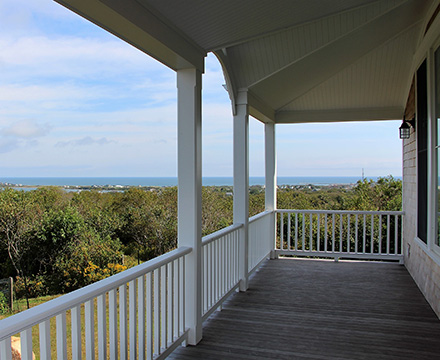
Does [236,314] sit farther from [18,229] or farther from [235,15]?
[18,229]

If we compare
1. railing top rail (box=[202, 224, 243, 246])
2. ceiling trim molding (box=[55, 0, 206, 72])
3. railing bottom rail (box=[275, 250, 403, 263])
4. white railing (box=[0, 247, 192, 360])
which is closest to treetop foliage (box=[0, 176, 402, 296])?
railing bottom rail (box=[275, 250, 403, 263])

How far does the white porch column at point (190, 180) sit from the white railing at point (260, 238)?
2220 millimetres

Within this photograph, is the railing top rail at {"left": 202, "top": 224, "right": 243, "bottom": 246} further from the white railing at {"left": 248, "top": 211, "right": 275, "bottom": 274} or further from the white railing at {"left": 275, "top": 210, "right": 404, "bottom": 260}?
the white railing at {"left": 275, "top": 210, "right": 404, "bottom": 260}

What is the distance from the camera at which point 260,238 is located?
20.4 ft

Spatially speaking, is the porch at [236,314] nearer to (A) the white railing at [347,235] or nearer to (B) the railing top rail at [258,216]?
(B) the railing top rail at [258,216]

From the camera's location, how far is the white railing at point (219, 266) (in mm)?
3742

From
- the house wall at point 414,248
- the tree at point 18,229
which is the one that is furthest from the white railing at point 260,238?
the tree at point 18,229

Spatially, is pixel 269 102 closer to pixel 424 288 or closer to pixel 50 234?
pixel 424 288

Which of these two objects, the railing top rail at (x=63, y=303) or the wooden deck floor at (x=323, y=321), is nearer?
the railing top rail at (x=63, y=303)

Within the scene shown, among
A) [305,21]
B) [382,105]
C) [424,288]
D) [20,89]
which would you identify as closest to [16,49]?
[20,89]

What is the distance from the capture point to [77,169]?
61.6 ft

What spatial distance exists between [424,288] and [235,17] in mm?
3928

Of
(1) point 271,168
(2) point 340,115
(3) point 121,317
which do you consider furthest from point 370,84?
(3) point 121,317

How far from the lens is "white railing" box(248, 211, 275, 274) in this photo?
18.4ft
